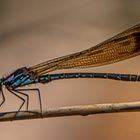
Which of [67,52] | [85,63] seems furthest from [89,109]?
[67,52]

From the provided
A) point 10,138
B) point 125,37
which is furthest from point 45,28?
point 10,138

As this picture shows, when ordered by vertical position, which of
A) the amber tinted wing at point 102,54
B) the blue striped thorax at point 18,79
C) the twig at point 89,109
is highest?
the amber tinted wing at point 102,54

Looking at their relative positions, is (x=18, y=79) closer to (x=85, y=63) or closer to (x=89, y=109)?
(x=85, y=63)

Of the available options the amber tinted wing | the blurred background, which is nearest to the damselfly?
the amber tinted wing

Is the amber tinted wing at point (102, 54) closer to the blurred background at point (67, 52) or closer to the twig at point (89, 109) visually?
the blurred background at point (67, 52)

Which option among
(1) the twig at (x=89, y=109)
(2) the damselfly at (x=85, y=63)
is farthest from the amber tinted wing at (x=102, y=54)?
(1) the twig at (x=89, y=109)

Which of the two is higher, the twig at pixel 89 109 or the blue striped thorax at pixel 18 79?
the blue striped thorax at pixel 18 79

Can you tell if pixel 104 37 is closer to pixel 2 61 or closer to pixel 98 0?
pixel 98 0
